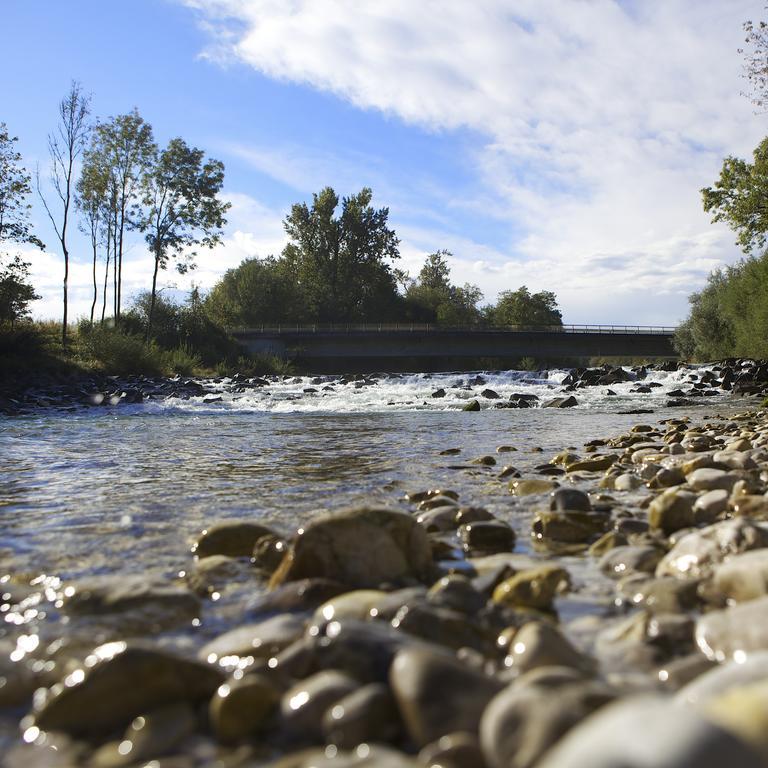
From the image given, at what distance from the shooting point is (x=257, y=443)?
10109mm

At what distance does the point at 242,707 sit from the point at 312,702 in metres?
0.20

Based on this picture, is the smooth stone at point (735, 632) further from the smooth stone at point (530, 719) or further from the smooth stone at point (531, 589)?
the smooth stone at point (530, 719)

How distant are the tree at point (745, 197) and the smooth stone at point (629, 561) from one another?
2546 cm

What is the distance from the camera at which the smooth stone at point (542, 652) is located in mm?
2002

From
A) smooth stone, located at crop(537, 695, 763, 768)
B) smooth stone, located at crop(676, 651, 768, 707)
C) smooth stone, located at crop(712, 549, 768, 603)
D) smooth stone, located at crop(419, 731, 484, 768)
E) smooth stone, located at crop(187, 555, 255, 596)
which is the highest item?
smooth stone, located at crop(537, 695, 763, 768)

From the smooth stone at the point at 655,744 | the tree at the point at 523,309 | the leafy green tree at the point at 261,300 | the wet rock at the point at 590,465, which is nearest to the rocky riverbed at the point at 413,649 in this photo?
the smooth stone at the point at 655,744

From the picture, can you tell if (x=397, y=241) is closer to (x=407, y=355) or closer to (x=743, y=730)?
(x=407, y=355)

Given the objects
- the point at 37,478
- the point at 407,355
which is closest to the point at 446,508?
the point at 37,478

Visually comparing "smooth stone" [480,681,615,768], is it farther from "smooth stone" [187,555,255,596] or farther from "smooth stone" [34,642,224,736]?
"smooth stone" [187,555,255,596]

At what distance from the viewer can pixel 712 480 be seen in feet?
15.4

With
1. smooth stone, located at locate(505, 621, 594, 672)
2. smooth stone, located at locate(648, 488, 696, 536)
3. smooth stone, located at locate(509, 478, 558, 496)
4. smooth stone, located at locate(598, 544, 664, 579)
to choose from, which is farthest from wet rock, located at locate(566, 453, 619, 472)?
smooth stone, located at locate(505, 621, 594, 672)

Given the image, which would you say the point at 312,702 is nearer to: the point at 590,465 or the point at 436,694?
the point at 436,694

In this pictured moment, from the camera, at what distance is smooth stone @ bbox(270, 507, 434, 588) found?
2938 mm

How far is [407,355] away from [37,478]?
156 feet
